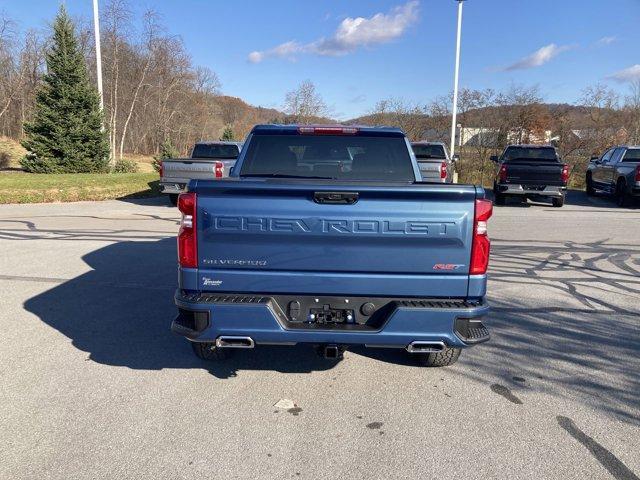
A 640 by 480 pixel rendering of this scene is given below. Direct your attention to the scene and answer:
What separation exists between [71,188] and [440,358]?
15609 mm

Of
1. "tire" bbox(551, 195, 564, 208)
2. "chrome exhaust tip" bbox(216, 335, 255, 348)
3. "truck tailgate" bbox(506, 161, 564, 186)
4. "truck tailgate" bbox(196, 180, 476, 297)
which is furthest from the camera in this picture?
"tire" bbox(551, 195, 564, 208)

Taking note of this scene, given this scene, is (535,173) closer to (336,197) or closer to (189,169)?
(189,169)

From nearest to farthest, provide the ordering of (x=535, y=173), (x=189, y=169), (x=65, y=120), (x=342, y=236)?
(x=342, y=236), (x=189, y=169), (x=535, y=173), (x=65, y=120)

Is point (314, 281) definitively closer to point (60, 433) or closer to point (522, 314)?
point (60, 433)

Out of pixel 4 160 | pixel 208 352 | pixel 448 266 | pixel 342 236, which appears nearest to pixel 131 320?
pixel 208 352

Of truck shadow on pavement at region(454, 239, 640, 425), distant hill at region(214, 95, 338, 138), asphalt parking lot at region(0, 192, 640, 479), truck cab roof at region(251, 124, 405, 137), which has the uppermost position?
distant hill at region(214, 95, 338, 138)

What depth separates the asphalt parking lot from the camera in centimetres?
292

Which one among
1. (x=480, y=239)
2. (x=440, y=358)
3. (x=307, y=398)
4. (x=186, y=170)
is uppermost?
(x=186, y=170)

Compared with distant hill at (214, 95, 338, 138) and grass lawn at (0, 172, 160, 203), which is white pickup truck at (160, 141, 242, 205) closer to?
grass lawn at (0, 172, 160, 203)

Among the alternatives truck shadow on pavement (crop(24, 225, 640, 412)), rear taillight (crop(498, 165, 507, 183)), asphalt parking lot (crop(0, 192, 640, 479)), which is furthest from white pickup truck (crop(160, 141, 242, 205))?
rear taillight (crop(498, 165, 507, 183))

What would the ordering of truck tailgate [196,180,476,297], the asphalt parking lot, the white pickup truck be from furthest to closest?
the white pickup truck
truck tailgate [196,180,476,297]
the asphalt parking lot

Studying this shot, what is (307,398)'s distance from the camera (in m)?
3.70

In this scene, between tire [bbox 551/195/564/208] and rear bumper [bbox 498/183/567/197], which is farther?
tire [bbox 551/195/564/208]

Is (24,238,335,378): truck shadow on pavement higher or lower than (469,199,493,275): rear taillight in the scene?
lower
